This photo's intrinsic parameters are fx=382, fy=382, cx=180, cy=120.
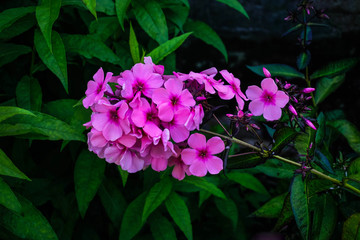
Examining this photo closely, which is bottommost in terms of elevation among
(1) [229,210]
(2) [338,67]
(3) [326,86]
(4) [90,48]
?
(1) [229,210]

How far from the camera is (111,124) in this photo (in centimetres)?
92

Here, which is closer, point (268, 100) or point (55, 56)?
point (268, 100)

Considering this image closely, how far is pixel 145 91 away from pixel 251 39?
4.73ft

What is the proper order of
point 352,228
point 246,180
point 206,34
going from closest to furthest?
1. point 352,228
2. point 206,34
3. point 246,180

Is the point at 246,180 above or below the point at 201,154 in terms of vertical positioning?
below

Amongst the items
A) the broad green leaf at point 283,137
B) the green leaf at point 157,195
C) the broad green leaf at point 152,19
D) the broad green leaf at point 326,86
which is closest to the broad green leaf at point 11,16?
the broad green leaf at point 152,19

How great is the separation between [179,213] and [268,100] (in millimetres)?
587

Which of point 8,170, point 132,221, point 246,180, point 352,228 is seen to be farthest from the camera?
point 246,180

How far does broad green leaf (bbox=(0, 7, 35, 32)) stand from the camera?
118 centimetres

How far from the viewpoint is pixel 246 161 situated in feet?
3.71

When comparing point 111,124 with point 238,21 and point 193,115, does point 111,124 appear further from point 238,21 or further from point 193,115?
point 238,21

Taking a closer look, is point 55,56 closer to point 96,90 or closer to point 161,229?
point 96,90

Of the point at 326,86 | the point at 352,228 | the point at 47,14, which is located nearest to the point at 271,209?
the point at 352,228

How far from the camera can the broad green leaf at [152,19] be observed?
4.42ft
